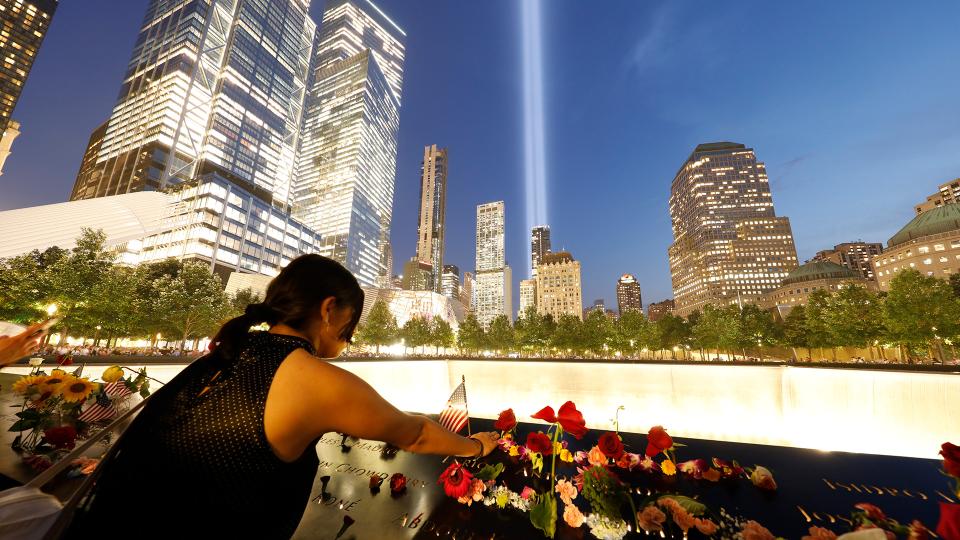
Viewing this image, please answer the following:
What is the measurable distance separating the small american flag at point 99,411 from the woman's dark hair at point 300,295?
6.97 m

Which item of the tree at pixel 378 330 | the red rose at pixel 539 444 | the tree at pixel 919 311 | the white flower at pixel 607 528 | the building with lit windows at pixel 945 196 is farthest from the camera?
the building with lit windows at pixel 945 196

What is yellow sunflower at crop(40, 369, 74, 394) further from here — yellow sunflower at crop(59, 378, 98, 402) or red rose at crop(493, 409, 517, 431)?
red rose at crop(493, 409, 517, 431)

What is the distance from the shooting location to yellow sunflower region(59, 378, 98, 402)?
17.3ft

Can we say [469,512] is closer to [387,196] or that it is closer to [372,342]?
[372,342]

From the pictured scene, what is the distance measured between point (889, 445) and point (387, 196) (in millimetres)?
199595

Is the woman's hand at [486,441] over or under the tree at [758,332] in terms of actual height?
under

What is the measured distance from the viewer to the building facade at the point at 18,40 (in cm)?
11281

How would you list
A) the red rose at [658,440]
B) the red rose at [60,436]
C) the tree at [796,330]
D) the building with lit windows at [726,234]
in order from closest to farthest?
the red rose at [60,436] → the red rose at [658,440] → the tree at [796,330] → the building with lit windows at [726,234]

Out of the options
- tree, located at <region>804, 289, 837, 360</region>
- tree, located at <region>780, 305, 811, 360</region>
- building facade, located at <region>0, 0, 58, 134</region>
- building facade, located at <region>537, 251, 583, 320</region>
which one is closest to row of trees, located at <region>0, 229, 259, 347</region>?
Result: tree, located at <region>804, 289, 837, 360</region>

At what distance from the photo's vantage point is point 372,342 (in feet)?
242

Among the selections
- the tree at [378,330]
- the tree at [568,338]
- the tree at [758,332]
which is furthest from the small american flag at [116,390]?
the tree at [758,332]

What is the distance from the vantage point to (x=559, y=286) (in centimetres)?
18038

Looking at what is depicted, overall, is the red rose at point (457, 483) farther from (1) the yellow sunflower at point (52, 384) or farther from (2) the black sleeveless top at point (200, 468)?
(1) the yellow sunflower at point (52, 384)

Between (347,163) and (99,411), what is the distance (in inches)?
7000
